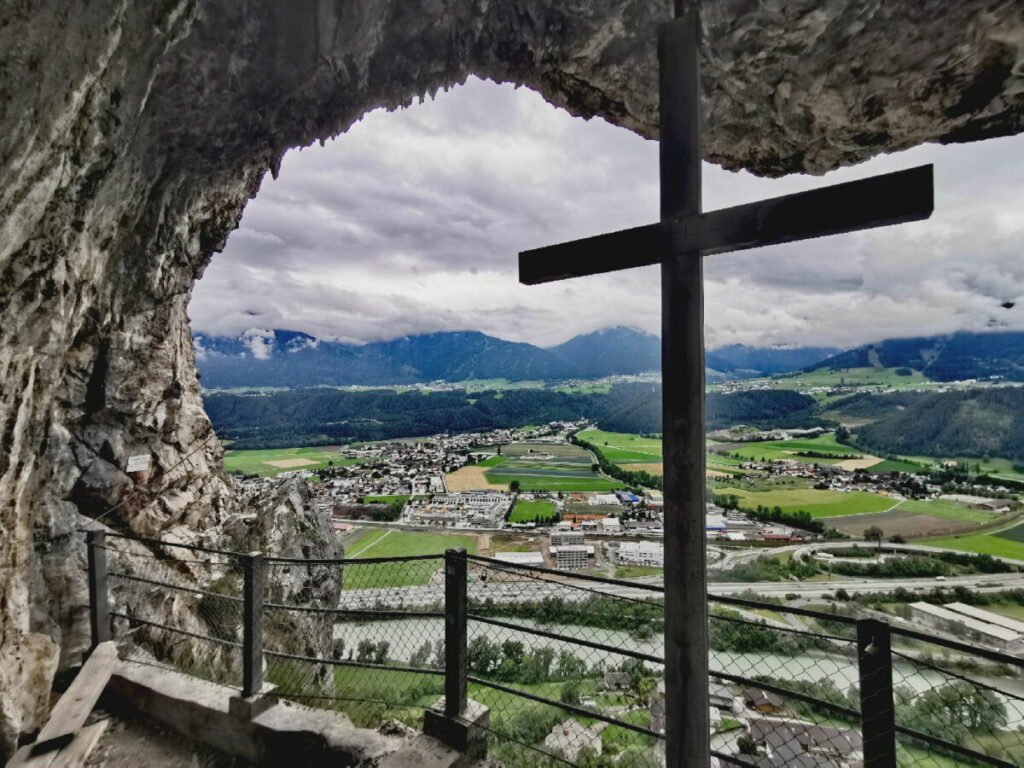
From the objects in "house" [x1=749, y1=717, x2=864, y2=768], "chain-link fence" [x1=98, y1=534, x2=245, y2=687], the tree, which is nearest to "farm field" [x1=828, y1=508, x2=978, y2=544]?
the tree

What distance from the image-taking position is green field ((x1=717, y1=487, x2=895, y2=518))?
15267 mm

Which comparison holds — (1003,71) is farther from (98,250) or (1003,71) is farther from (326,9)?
(98,250)

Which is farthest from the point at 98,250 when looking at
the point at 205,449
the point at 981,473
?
the point at 981,473

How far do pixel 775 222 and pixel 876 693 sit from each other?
2.15m

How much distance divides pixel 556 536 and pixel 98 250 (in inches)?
576

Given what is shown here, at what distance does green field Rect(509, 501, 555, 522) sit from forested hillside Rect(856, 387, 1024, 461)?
12.8m

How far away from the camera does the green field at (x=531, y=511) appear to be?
21469 mm

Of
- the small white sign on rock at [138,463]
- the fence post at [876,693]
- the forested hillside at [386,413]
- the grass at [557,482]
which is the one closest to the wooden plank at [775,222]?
the fence post at [876,693]

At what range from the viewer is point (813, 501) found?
1622cm

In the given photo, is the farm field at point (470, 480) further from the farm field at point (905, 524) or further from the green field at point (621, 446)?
the farm field at point (905, 524)

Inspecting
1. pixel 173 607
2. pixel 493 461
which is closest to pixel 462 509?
pixel 493 461

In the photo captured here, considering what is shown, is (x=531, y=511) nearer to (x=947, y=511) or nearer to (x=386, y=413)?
(x=947, y=511)

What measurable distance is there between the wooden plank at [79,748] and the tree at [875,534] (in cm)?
1737

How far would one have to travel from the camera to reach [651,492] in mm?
20344
